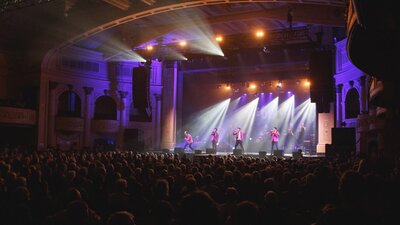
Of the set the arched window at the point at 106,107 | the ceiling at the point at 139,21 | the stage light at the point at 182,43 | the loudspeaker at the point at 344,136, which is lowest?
the loudspeaker at the point at 344,136

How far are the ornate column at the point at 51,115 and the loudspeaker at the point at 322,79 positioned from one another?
672 inches

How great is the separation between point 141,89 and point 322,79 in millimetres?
11411

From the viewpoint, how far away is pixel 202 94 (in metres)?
33.3

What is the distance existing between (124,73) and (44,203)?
83.4 feet

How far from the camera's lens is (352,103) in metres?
24.0

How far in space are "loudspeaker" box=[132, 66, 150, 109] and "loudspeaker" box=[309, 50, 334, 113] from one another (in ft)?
34.7

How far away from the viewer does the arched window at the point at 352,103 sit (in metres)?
23.4

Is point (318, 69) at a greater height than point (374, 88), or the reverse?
point (318, 69)

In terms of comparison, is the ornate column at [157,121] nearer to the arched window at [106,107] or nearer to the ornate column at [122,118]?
the ornate column at [122,118]

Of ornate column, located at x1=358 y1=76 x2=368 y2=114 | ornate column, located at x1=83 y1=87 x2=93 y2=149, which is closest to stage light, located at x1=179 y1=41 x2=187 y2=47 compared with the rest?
ornate column, located at x1=83 y1=87 x2=93 y2=149

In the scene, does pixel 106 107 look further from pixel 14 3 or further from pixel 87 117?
pixel 14 3

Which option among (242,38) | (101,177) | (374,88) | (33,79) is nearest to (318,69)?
(242,38)

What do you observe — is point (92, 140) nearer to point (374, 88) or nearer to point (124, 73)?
point (124, 73)

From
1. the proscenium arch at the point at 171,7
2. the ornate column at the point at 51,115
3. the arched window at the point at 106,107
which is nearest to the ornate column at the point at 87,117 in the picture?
the arched window at the point at 106,107
